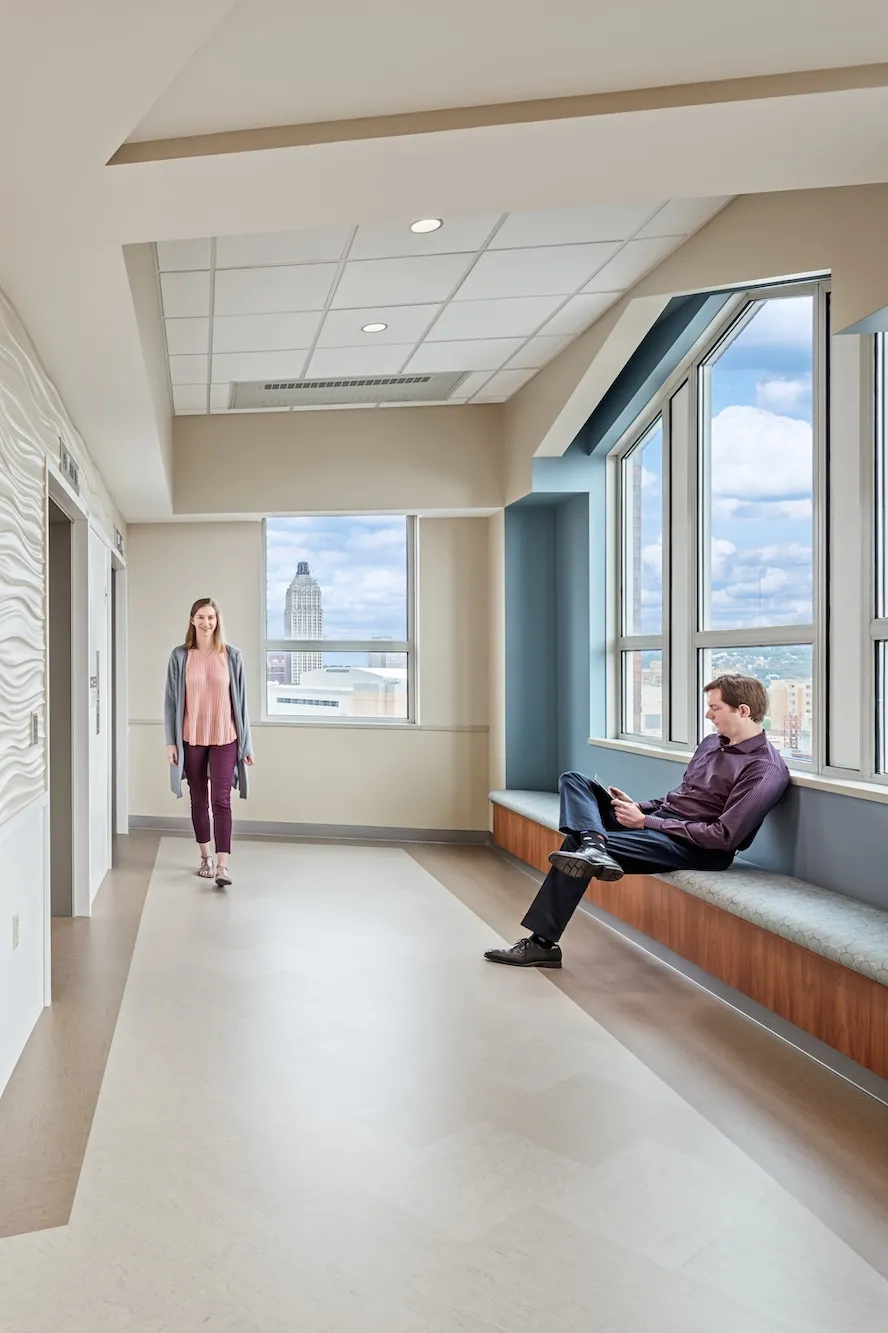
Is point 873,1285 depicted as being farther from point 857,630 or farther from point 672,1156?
point 857,630

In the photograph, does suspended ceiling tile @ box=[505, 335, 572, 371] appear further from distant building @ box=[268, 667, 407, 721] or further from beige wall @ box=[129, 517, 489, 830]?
distant building @ box=[268, 667, 407, 721]

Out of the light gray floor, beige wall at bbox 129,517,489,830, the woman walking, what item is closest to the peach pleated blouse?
the woman walking

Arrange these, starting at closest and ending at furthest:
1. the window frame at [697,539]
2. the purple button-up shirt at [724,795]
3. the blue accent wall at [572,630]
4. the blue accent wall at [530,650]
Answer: the purple button-up shirt at [724,795] → the window frame at [697,539] → the blue accent wall at [572,630] → the blue accent wall at [530,650]

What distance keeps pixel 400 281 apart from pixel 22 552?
2.02m

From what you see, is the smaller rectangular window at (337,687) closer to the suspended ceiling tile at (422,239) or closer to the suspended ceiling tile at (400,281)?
the suspended ceiling tile at (400,281)

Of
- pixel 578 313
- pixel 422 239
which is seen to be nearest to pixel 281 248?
pixel 422 239

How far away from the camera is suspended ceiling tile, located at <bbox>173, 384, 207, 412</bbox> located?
5199 millimetres

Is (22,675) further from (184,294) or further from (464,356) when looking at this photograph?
(464,356)

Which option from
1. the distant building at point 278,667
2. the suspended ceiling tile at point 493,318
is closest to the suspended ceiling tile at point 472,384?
the suspended ceiling tile at point 493,318

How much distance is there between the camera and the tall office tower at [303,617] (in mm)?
6293

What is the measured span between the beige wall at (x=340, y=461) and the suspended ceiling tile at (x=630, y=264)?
6.48 ft

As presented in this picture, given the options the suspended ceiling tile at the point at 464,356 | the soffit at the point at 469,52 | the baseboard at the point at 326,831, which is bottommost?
the baseboard at the point at 326,831

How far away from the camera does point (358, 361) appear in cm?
477

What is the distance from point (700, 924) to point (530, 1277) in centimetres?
181
